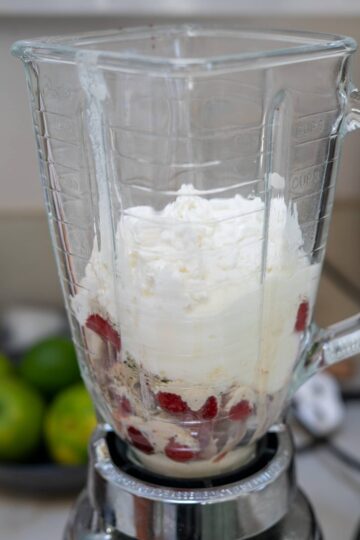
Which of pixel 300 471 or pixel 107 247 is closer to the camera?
pixel 107 247

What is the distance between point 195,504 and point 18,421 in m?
0.26

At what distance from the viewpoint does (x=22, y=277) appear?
2.31ft

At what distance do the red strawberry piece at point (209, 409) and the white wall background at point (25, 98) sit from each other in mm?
378

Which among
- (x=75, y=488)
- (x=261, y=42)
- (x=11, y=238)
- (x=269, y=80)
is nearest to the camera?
(x=269, y=80)

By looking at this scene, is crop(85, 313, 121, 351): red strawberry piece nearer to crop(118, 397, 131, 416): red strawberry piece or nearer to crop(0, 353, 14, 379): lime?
crop(118, 397, 131, 416): red strawberry piece

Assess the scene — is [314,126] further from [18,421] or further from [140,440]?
[18,421]

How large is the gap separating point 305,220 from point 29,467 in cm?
33

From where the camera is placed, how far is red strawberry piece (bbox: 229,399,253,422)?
0.33 metres

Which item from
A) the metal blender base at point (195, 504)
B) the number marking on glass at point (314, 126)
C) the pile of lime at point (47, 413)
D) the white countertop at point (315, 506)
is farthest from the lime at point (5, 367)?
the number marking on glass at point (314, 126)

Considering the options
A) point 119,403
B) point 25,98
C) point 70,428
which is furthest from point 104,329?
point 25,98

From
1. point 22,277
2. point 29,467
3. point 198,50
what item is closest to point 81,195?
point 198,50

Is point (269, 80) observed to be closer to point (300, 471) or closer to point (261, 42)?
point (261, 42)

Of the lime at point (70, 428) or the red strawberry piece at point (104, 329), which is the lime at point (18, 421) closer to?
the lime at point (70, 428)

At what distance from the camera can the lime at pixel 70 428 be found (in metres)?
0.53
